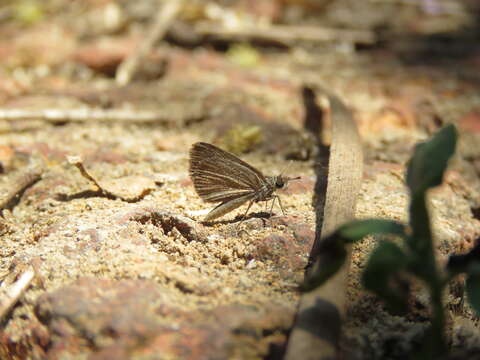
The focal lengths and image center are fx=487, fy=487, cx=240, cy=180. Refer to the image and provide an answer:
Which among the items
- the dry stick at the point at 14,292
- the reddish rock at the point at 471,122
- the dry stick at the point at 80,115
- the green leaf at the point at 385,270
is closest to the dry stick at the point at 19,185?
the dry stick at the point at 80,115

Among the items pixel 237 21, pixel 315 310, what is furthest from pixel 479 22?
pixel 315 310

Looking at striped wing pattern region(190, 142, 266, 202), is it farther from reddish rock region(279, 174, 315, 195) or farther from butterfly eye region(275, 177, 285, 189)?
reddish rock region(279, 174, 315, 195)

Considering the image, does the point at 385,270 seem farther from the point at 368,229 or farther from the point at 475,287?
the point at 475,287

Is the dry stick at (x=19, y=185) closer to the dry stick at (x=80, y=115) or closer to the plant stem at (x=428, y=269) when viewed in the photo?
the dry stick at (x=80, y=115)

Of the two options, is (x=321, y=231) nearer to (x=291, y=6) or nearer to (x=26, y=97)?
(x=26, y=97)

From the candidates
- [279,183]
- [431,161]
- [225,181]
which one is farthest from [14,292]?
[431,161]

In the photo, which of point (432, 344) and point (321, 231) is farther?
point (321, 231)
